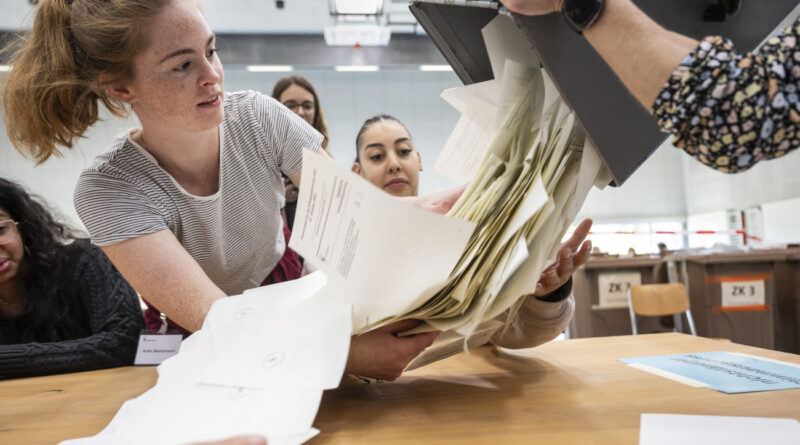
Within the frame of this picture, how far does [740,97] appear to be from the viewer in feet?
1.43

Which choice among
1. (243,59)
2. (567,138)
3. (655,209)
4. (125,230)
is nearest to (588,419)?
(567,138)

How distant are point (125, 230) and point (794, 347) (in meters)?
4.10

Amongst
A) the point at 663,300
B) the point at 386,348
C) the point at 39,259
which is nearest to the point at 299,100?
the point at 39,259

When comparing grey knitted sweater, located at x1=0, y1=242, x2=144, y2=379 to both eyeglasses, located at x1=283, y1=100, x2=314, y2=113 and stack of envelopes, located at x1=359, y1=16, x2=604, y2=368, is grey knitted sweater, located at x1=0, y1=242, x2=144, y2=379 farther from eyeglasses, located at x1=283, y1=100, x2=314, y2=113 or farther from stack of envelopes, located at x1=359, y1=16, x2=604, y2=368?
eyeglasses, located at x1=283, y1=100, x2=314, y2=113

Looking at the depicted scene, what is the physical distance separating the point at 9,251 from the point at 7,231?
55mm

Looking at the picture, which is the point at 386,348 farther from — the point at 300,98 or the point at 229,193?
the point at 300,98

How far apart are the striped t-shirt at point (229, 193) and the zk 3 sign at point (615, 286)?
3159 mm

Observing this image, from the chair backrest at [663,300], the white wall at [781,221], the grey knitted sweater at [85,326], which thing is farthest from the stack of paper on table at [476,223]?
the white wall at [781,221]

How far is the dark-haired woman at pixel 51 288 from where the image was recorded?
1.38 metres

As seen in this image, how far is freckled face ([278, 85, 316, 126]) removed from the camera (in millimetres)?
2414

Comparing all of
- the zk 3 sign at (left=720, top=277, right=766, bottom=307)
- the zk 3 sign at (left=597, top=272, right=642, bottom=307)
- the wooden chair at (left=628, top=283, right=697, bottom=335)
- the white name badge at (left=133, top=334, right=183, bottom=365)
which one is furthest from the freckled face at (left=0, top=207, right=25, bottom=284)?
the zk 3 sign at (left=720, top=277, right=766, bottom=307)

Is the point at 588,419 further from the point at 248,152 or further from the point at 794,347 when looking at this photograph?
the point at 794,347

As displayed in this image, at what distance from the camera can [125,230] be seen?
851 millimetres

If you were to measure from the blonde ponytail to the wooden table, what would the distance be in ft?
1.44
